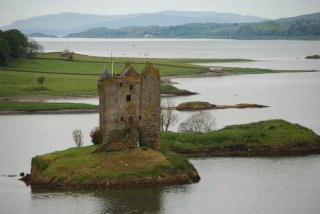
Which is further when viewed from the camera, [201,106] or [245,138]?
[201,106]

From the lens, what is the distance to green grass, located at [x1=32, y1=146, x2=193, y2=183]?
58438mm

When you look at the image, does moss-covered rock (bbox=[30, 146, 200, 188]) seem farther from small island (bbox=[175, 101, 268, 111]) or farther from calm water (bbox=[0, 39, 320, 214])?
small island (bbox=[175, 101, 268, 111])

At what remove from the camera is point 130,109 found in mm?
62750

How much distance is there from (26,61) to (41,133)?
89.7 meters

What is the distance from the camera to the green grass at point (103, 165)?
2301 inches

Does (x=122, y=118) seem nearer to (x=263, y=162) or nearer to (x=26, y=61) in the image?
(x=263, y=162)

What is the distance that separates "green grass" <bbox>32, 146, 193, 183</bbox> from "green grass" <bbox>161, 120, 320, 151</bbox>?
1210 centimetres

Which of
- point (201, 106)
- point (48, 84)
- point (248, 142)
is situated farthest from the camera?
point (48, 84)

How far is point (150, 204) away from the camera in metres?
54.2

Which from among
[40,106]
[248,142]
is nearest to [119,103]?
[248,142]

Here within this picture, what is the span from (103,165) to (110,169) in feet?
2.32

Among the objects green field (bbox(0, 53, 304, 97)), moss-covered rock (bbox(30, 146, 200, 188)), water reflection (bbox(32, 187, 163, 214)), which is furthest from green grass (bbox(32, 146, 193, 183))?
green field (bbox(0, 53, 304, 97))

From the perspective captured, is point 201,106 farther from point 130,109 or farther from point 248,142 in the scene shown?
point 130,109

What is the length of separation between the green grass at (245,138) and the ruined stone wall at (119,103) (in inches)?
433
